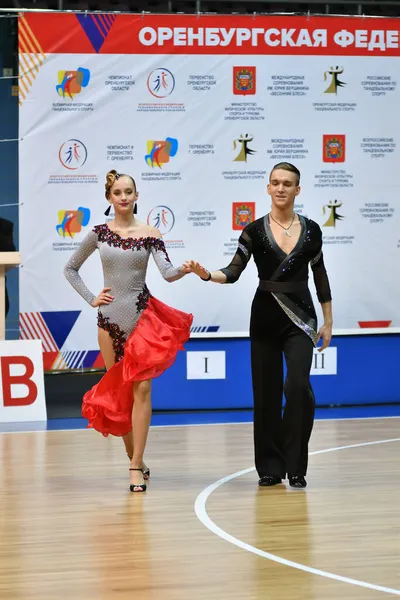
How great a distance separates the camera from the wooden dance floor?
4.07 meters

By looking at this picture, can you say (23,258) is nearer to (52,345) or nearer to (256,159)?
(52,345)

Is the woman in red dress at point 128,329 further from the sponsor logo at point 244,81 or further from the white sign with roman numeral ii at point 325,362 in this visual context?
the sponsor logo at point 244,81

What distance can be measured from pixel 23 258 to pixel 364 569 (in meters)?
6.06

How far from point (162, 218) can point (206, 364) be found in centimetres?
148

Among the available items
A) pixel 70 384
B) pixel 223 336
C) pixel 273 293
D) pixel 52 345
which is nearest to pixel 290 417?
pixel 273 293

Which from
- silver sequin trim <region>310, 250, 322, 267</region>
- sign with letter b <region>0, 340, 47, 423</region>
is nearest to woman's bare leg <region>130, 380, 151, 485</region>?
silver sequin trim <region>310, 250, 322, 267</region>

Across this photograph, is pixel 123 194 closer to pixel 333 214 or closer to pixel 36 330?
pixel 36 330

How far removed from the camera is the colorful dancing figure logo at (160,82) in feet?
32.4

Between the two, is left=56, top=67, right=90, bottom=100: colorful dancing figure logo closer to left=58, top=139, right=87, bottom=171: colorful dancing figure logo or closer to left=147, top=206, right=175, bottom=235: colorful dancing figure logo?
left=58, top=139, right=87, bottom=171: colorful dancing figure logo

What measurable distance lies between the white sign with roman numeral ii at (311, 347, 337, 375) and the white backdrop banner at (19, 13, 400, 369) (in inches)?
9.7

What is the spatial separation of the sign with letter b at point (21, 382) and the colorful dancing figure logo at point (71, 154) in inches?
69.6

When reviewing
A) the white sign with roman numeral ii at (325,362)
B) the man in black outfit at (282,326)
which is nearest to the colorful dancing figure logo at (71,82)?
the white sign with roman numeral ii at (325,362)

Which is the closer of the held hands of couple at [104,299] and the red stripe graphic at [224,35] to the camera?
Result: the held hands of couple at [104,299]

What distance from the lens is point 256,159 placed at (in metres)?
10.0
